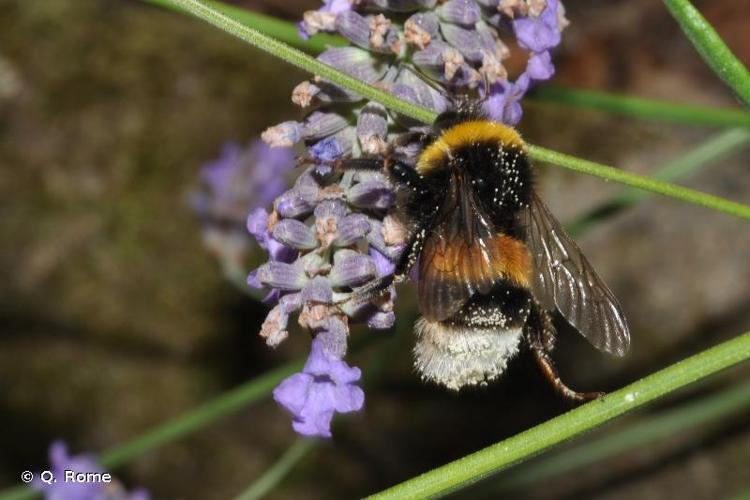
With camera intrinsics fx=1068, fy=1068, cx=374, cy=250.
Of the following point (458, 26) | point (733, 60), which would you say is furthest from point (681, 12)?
point (458, 26)

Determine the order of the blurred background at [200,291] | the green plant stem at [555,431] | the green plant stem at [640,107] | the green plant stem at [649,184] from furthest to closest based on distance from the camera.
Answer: the blurred background at [200,291] < the green plant stem at [640,107] < the green plant stem at [649,184] < the green plant stem at [555,431]

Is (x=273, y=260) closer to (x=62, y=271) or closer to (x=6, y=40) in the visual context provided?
(x=62, y=271)

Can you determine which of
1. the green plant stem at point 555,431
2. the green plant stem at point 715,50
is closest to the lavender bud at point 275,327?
the green plant stem at point 555,431

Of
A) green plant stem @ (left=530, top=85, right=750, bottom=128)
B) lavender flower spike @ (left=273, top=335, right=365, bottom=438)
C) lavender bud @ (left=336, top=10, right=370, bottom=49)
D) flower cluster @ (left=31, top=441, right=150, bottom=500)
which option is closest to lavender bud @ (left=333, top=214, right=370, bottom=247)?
lavender flower spike @ (left=273, top=335, right=365, bottom=438)

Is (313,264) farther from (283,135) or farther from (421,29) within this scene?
(421,29)

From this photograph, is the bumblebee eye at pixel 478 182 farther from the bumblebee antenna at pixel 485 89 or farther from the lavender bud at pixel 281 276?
the lavender bud at pixel 281 276
